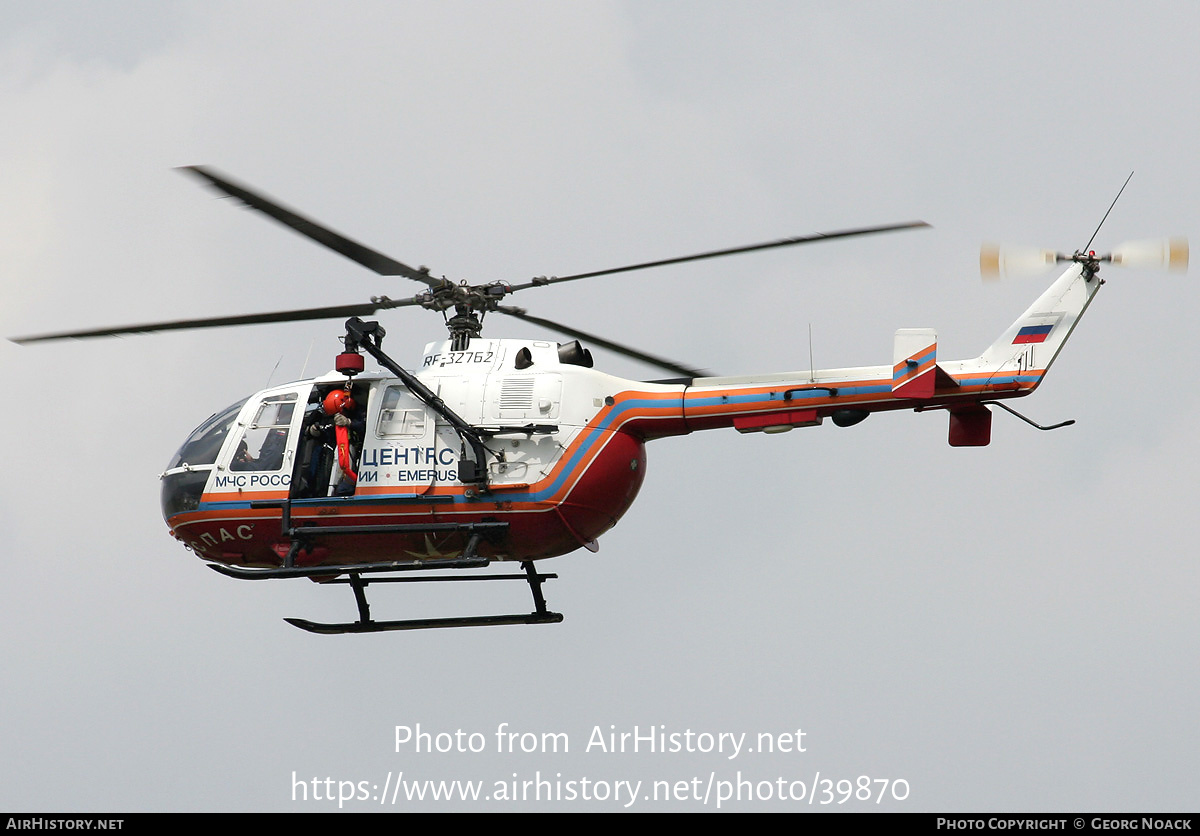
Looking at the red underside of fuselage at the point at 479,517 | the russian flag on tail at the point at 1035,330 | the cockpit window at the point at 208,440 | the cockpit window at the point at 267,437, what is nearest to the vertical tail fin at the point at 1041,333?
the russian flag on tail at the point at 1035,330

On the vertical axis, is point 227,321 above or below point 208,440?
above

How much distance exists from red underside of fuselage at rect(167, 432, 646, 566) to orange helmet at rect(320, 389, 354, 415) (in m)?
1.07

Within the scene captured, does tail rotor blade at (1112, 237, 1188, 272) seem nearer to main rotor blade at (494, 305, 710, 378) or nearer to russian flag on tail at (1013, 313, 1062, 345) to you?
russian flag on tail at (1013, 313, 1062, 345)

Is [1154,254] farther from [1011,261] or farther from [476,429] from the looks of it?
[476,429]

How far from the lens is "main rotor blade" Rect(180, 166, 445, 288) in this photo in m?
18.1

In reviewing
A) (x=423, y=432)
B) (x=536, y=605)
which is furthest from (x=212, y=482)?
(x=536, y=605)

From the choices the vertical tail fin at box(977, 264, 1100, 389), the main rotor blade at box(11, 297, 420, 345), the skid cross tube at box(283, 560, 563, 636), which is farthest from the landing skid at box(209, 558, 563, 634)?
the vertical tail fin at box(977, 264, 1100, 389)

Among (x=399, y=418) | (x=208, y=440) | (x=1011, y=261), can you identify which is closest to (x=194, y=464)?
(x=208, y=440)

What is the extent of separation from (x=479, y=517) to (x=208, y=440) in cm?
389

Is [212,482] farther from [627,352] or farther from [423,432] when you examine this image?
[627,352]

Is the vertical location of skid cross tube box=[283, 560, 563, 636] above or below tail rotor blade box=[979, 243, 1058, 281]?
below

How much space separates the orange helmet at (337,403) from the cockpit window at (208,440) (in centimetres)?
151

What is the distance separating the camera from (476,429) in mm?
20750

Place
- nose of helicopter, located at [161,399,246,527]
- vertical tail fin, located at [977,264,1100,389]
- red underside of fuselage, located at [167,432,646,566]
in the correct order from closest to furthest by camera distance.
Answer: vertical tail fin, located at [977,264,1100,389], red underside of fuselage, located at [167,432,646,566], nose of helicopter, located at [161,399,246,527]
